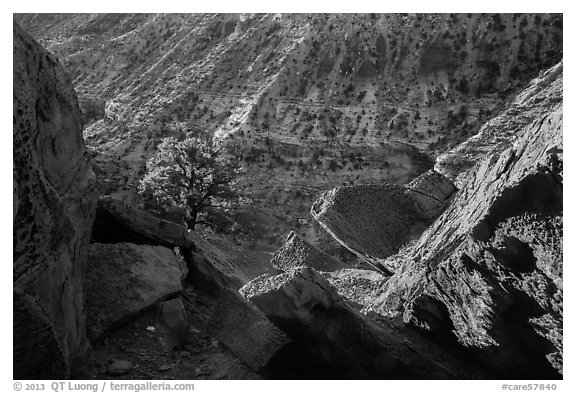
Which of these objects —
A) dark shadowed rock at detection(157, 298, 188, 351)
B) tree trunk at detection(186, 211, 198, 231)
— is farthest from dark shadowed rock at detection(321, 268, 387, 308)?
tree trunk at detection(186, 211, 198, 231)

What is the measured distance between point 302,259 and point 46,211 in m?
13.2

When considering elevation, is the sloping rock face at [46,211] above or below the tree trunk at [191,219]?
above

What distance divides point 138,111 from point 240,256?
96.6ft

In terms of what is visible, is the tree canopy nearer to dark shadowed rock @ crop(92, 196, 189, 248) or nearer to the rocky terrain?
the rocky terrain

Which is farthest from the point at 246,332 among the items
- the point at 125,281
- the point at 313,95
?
the point at 313,95

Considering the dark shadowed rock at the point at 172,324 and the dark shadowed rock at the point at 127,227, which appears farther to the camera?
the dark shadowed rock at the point at 127,227

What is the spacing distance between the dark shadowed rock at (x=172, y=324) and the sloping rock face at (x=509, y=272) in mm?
3592

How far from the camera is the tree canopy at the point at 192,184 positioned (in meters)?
21.2

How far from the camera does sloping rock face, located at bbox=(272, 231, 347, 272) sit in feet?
60.5

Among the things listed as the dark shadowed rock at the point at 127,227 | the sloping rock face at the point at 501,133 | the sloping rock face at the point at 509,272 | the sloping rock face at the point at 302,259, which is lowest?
the dark shadowed rock at the point at 127,227

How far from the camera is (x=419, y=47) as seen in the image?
41969mm

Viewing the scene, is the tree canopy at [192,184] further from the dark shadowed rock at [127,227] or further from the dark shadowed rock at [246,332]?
the dark shadowed rock at [246,332]

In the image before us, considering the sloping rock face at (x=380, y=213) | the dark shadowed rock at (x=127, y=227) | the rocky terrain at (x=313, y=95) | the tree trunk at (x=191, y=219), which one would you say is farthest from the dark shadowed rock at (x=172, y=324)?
the rocky terrain at (x=313, y=95)

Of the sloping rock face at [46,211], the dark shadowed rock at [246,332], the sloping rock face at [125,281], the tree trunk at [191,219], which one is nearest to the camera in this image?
the sloping rock face at [46,211]
